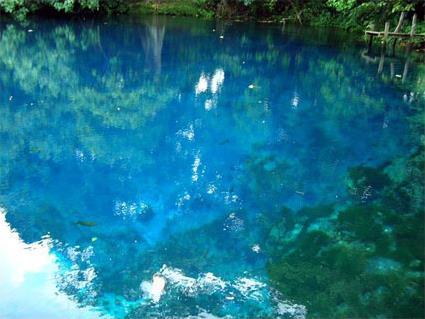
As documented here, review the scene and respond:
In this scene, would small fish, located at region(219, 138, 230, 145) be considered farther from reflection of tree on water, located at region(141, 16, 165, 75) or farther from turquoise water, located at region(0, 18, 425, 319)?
reflection of tree on water, located at region(141, 16, 165, 75)

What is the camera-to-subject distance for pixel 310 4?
84.5 ft

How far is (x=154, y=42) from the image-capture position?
58.7ft

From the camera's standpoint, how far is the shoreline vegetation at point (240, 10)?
21156mm

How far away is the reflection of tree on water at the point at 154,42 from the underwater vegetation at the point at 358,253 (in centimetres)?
839

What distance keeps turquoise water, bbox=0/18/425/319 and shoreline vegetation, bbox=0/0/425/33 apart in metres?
8.22

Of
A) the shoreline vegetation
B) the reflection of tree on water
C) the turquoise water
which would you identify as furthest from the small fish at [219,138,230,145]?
the shoreline vegetation

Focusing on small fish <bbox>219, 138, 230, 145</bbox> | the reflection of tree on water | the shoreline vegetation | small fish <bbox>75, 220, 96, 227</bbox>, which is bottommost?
small fish <bbox>75, 220, 96, 227</bbox>

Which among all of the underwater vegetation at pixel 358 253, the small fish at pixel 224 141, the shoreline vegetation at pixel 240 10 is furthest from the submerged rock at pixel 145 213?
the shoreline vegetation at pixel 240 10

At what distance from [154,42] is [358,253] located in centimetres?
1421

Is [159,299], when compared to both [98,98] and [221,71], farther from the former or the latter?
[221,71]

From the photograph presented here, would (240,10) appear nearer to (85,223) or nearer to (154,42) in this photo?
(154,42)

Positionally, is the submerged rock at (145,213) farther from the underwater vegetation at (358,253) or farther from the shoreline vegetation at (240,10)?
the shoreline vegetation at (240,10)

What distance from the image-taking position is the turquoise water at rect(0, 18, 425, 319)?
4.62 m

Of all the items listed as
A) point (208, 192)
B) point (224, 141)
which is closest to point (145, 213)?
point (208, 192)
